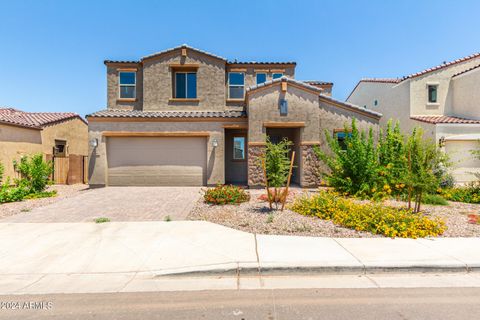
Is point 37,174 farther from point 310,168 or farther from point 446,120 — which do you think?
point 446,120

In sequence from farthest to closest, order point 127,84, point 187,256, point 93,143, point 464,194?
1. point 127,84
2. point 93,143
3. point 464,194
4. point 187,256

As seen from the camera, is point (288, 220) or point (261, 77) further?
point (261, 77)

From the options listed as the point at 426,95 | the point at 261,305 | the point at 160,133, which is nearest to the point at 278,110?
the point at 160,133

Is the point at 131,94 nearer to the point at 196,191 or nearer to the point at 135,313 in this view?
the point at 196,191

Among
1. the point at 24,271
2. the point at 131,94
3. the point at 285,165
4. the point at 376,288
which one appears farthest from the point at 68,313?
the point at 131,94

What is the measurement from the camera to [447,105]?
48.8 ft

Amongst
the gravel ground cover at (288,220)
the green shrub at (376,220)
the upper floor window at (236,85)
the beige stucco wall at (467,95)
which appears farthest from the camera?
the upper floor window at (236,85)

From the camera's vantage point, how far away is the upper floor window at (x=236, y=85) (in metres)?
15.7

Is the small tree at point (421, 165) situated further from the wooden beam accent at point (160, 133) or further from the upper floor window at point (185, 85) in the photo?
the upper floor window at point (185, 85)

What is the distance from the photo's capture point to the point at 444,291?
361 centimetres

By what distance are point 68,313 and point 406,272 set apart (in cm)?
543

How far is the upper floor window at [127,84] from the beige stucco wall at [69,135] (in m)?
6.36

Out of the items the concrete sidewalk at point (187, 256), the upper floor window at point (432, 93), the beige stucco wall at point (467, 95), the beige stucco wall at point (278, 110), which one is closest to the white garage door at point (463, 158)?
the beige stucco wall at point (467, 95)

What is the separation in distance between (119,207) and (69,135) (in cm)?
1453
